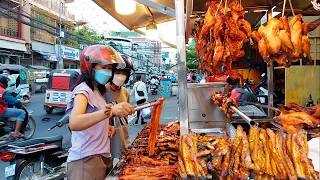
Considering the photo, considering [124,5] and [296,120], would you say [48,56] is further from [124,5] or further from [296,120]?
[296,120]

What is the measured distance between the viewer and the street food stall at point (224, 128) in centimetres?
183

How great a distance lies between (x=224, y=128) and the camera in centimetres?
404

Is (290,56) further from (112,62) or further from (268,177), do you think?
(112,62)

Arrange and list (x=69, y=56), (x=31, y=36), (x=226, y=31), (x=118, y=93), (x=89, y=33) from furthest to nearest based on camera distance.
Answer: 1. (x=89, y=33)
2. (x=69, y=56)
3. (x=31, y=36)
4. (x=118, y=93)
5. (x=226, y=31)

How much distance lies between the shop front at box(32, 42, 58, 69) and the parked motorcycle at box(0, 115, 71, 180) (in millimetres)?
28403

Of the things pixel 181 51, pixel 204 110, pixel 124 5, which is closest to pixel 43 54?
pixel 124 5

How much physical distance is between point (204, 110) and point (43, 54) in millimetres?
30607

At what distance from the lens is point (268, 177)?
5.90 feet

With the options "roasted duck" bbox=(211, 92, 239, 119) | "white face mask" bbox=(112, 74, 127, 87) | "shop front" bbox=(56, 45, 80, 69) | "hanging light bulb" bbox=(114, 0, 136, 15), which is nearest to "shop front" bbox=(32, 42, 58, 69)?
"shop front" bbox=(56, 45, 80, 69)

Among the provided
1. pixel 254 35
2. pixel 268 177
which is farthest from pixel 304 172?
pixel 254 35

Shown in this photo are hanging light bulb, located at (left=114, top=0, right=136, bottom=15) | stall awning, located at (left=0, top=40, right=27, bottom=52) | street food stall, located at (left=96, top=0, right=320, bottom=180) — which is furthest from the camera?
stall awning, located at (left=0, top=40, right=27, bottom=52)

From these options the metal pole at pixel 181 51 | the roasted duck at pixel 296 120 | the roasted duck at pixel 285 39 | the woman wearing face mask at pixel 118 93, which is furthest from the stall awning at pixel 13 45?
the roasted duck at pixel 296 120

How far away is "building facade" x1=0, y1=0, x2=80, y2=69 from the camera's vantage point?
25781mm

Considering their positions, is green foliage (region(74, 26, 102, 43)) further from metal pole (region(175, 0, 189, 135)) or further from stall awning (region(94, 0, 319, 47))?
metal pole (region(175, 0, 189, 135))
